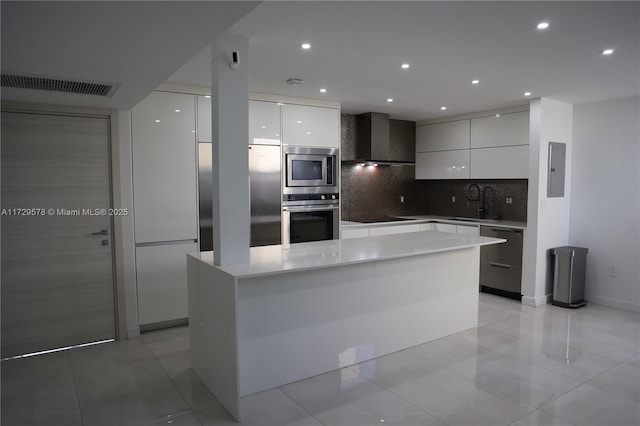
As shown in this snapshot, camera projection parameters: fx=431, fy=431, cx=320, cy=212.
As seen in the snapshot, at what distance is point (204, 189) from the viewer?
418 cm

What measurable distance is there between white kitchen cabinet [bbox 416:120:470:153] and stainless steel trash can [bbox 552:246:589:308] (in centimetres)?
180

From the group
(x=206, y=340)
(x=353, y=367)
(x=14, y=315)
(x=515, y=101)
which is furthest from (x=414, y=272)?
(x=14, y=315)

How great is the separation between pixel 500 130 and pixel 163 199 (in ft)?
13.3

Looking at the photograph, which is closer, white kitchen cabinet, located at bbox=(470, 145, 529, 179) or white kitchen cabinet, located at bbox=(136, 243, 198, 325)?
white kitchen cabinet, located at bbox=(136, 243, 198, 325)

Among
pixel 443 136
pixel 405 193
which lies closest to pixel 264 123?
pixel 443 136

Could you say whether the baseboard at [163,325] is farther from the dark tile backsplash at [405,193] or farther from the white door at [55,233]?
the dark tile backsplash at [405,193]

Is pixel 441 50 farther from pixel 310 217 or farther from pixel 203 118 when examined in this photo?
pixel 310 217

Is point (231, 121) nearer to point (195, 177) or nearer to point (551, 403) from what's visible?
point (195, 177)

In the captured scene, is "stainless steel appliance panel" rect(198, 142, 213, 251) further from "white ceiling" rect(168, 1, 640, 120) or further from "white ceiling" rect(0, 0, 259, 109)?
"white ceiling" rect(0, 0, 259, 109)

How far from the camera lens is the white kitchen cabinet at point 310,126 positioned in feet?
15.3

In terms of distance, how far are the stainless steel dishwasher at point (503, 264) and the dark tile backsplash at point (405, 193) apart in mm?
648

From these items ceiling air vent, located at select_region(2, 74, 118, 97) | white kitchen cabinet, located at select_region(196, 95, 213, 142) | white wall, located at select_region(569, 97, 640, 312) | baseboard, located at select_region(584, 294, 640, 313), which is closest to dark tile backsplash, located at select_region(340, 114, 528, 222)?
white wall, located at select_region(569, 97, 640, 312)

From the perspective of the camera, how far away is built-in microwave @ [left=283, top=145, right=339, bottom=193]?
4656mm

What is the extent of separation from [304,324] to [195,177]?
192 centimetres
